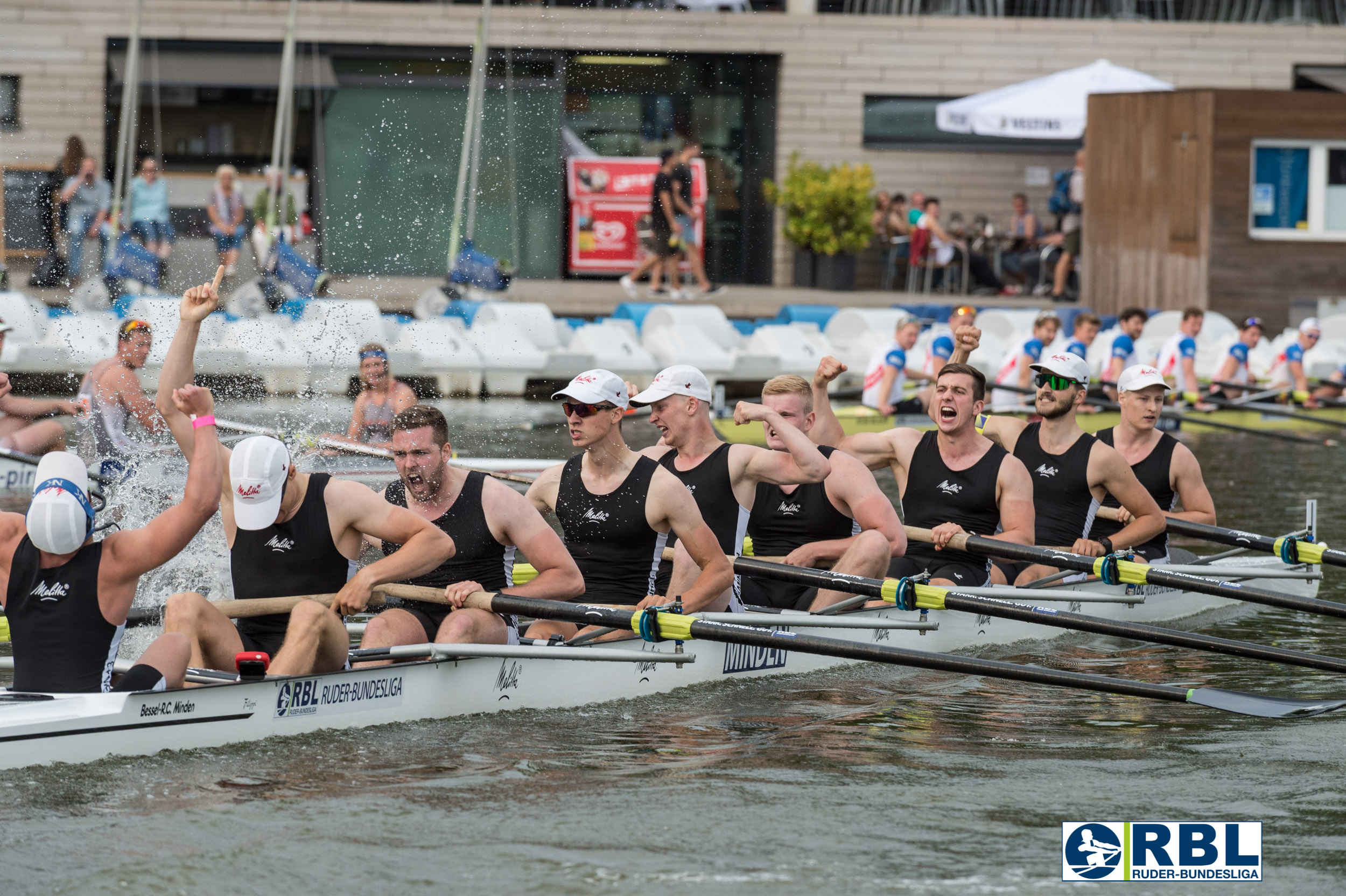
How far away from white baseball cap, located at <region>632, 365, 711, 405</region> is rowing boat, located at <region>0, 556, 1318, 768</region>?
1.02 meters

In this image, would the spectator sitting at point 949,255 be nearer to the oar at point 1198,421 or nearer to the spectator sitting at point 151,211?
the oar at point 1198,421

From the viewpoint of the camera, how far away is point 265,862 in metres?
5.17

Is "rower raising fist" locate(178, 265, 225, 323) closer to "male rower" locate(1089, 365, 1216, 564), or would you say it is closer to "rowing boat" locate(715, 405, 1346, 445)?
"male rower" locate(1089, 365, 1216, 564)

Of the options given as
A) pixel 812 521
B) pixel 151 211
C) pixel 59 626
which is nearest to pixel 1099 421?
pixel 812 521

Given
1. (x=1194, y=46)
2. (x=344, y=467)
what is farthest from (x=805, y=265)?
(x=344, y=467)

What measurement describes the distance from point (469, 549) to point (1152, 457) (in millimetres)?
4233

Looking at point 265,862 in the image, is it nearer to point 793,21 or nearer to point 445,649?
point 445,649

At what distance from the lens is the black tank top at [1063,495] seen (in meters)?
8.67

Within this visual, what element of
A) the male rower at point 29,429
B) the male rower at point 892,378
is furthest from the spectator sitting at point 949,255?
the male rower at point 29,429

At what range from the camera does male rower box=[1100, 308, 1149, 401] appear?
1524 centimetres

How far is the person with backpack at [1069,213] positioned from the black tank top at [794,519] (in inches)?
608

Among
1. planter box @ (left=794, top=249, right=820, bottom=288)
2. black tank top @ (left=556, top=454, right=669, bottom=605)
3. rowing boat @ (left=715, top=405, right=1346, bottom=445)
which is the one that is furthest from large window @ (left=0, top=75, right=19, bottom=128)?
black tank top @ (left=556, top=454, right=669, bottom=605)

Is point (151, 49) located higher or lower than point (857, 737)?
higher

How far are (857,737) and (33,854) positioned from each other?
3.18 meters
